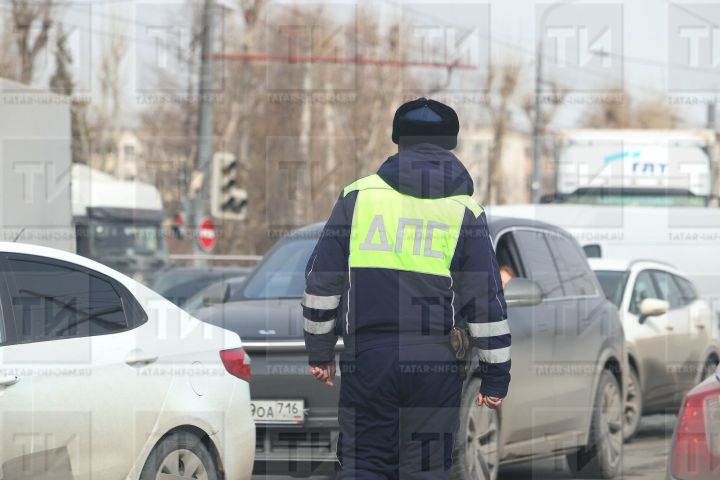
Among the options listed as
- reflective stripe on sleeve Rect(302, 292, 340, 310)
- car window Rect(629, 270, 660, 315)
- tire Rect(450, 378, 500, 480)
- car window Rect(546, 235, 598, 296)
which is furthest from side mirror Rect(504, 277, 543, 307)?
car window Rect(629, 270, 660, 315)

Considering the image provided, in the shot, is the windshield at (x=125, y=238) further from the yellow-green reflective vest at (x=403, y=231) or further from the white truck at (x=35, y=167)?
the yellow-green reflective vest at (x=403, y=231)

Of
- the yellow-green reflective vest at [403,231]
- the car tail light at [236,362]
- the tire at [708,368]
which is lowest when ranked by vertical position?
the tire at [708,368]

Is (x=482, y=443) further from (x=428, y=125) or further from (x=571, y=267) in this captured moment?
(x=428, y=125)

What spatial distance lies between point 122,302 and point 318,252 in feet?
4.66

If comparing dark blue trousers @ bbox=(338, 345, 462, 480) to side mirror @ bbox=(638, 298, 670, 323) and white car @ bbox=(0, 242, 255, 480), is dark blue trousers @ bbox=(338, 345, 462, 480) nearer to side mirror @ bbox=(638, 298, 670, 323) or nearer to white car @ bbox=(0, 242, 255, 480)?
white car @ bbox=(0, 242, 255, 480)

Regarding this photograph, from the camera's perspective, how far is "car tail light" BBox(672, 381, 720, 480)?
586 cm

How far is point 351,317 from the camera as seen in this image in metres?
5.86

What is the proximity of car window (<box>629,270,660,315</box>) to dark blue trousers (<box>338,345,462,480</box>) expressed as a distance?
9496 millimetres

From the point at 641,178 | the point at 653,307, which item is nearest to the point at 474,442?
the point at 653,307

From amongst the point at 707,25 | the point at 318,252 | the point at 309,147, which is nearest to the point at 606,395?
the point at 318,252

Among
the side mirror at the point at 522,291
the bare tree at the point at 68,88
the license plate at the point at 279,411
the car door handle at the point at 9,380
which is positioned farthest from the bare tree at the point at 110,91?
the car door handle at the point at 9,380

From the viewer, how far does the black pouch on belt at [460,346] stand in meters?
5.85

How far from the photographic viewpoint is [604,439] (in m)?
10.9

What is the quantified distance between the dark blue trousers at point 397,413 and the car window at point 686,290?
10.9 m
